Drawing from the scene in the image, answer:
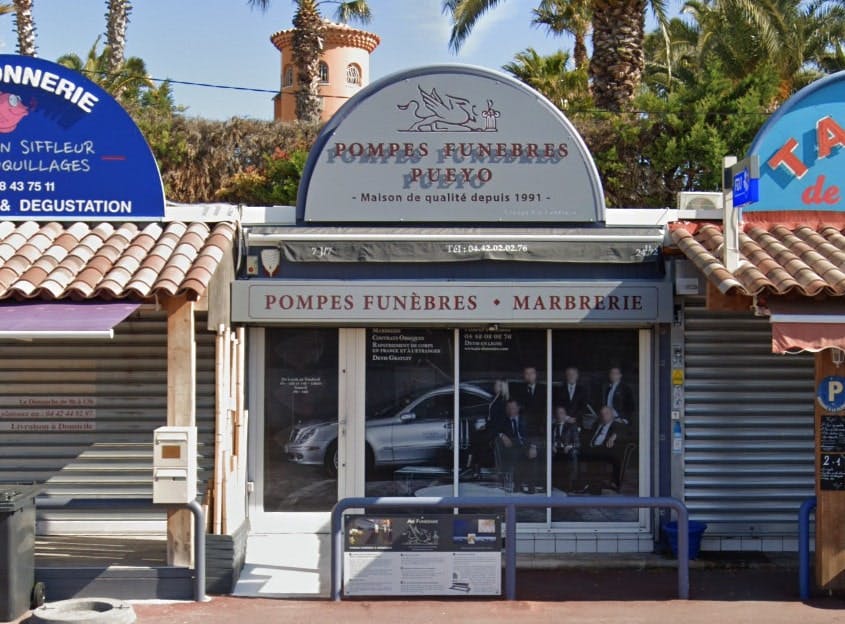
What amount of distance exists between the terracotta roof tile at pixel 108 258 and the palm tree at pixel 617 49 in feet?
42.4

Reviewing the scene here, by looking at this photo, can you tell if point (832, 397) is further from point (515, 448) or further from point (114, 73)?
point (114, 73)

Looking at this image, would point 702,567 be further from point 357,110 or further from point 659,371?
point 357,110

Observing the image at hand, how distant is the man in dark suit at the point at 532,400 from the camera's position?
37.2 ft

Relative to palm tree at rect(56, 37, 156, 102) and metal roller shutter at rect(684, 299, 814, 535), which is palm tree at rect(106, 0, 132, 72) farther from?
metal roller shutter at rect(684, 299, 814, 535)

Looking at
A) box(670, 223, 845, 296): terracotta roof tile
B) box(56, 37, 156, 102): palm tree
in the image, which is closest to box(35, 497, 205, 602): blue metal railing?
box(670, 223, 845, 296): terracotta roof tile

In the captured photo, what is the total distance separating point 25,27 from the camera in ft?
94.2

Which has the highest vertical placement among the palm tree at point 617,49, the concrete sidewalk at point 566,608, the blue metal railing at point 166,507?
the palm tree at point 617,49

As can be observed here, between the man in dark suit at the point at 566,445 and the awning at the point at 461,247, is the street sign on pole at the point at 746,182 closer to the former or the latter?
the awning at the point at 461,247

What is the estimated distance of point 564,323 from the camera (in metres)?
10.9

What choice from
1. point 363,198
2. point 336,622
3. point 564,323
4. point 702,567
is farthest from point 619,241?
point 336,622

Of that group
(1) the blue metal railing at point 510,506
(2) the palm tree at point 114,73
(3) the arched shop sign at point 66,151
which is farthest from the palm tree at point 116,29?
(1) the blue metal railing at point 510,506

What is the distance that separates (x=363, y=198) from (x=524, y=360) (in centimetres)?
Result: 236

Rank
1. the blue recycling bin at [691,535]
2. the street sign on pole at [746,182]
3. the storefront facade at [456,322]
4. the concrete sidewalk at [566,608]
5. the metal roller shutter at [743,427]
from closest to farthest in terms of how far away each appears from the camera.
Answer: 1. the concrete sidewalk at [566,608]
2. the street sign on pole at [746,182]
3. the blue recycling bin at [691,535]
4. the storefront facade at [456,322]
5. the metal roller shutter at [743,427]

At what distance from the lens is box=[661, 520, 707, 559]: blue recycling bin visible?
34.4 feet
